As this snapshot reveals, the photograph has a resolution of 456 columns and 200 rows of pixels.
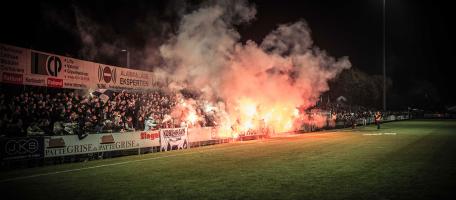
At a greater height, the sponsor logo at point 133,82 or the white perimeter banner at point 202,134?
the sponsor logo at point 133,82

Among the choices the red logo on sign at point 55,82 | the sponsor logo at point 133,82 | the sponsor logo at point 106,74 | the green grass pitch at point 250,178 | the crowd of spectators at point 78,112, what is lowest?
the green grass pitch at point 250,178

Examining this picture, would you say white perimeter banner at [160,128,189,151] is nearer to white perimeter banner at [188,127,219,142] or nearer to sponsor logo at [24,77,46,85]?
white perimeter banner at [188,127,219,142]

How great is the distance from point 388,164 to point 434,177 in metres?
2.66

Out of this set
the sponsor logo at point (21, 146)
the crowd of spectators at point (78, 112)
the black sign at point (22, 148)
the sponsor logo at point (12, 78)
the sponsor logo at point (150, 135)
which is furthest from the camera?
the sponsor logo at point (150, 135)

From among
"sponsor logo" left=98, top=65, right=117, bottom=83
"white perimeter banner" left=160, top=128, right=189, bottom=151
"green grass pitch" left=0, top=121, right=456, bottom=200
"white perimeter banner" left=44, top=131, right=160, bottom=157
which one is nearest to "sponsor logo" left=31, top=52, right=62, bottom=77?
"sponsor logo" left=98, top=65, right=117, bottom=83

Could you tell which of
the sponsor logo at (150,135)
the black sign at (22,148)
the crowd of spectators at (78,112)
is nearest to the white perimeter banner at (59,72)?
the crowd of spectators at (78,112)

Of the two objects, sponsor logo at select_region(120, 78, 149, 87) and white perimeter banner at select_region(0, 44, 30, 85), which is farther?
sponsor logo at select_region(120, 78, 149, 87)

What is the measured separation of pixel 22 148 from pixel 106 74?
7.97 meters

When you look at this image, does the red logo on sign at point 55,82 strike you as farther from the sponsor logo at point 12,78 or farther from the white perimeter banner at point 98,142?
the white perimeter banner at point 98,142

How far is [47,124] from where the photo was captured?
54.7 ft

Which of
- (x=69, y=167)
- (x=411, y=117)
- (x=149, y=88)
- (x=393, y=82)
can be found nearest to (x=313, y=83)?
(x=149, y=88)

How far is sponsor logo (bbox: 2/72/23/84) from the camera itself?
16562mm

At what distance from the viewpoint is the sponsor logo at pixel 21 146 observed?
14.2 metres

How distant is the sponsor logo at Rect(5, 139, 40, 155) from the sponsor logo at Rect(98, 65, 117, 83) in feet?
22.8
